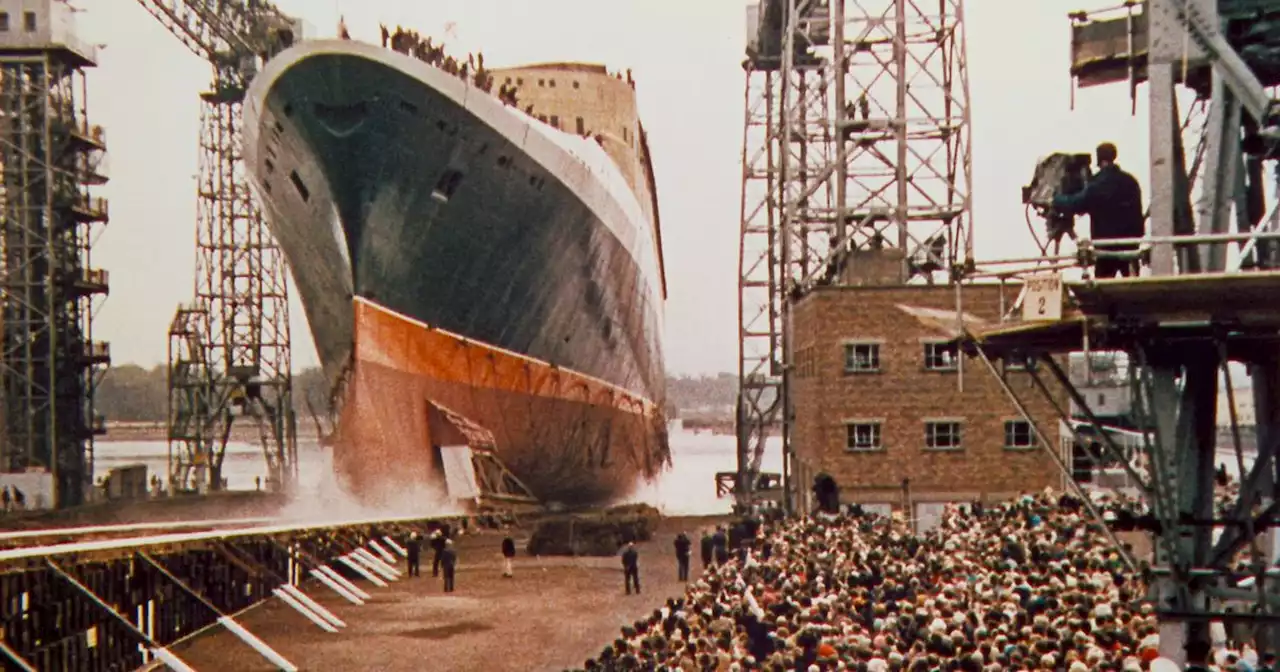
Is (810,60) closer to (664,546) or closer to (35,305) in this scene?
(664,546)

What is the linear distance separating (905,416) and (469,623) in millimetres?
14659

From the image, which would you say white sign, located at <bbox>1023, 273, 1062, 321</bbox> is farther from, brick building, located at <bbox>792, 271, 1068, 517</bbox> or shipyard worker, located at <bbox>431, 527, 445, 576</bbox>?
brick building, located at <bbox>792, 271, 1068, 517</bbox>

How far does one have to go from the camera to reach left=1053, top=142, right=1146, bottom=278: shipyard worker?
10781 mm

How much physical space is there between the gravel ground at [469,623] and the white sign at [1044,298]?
35.4ft

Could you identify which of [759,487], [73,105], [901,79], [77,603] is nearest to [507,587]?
[77,603]

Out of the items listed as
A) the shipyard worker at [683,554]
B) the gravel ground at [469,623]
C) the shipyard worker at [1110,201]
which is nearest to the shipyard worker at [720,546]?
the gravel ground at [469,623]

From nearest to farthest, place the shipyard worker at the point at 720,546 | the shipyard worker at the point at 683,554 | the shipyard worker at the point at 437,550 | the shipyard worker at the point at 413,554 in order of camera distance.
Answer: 1. the shipyard worker at the point at 683,554
2. the shipyard worker at the point at 413,554
3. the shipyard worker at the point at 437,550
4. the shipyard worker at the point at 720,546

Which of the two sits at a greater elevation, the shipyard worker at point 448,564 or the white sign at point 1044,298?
the white sign at point 1044,298

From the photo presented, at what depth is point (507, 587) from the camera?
26.3m

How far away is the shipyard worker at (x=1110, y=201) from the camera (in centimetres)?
1078

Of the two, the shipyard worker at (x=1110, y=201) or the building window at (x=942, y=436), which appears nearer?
the shipyard worker at (x=1110, y=201)

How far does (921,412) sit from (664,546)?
25.3ft

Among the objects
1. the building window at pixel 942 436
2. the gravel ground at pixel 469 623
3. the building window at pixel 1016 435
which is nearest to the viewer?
the gravel ground at pixel 469 623

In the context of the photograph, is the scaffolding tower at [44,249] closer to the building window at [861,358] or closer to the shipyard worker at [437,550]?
the shipyard worker at [437,550]
